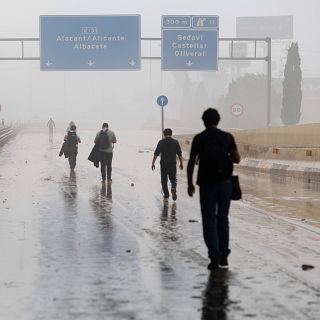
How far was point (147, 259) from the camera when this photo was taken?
Result: 29.2ft

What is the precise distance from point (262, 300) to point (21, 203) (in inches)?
379

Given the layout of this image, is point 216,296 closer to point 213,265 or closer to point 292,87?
point 213,265

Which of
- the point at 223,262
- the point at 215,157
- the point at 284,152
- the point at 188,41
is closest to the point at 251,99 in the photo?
the point at 188,41

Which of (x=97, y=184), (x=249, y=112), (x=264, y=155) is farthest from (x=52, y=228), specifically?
(x=249, y=112)

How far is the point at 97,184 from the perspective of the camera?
67.2 ft

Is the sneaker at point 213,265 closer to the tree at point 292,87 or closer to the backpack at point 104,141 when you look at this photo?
the backpack at point 104,141

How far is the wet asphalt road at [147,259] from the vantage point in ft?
21.4

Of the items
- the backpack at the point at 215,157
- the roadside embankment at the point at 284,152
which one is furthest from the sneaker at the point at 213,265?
the roadside embankment at the point at 284,152

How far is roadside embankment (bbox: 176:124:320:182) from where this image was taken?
2467 centimetres

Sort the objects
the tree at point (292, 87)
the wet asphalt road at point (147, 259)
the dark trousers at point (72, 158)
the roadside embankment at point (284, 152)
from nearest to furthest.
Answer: the wet asphalt road at point (147, 259)
the roadside embankment at point (284, 152)
the dark trousers at point (72, 158)
the tree at point (292, 87)

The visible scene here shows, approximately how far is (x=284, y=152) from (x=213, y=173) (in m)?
22.0

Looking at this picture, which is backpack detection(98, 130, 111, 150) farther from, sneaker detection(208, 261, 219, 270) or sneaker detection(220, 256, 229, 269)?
sneaker detection(208, 261, 219, 270)

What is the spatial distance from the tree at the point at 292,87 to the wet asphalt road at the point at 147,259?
5565 centimetres

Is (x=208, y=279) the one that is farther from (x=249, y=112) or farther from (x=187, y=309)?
(x=249, y=112)
